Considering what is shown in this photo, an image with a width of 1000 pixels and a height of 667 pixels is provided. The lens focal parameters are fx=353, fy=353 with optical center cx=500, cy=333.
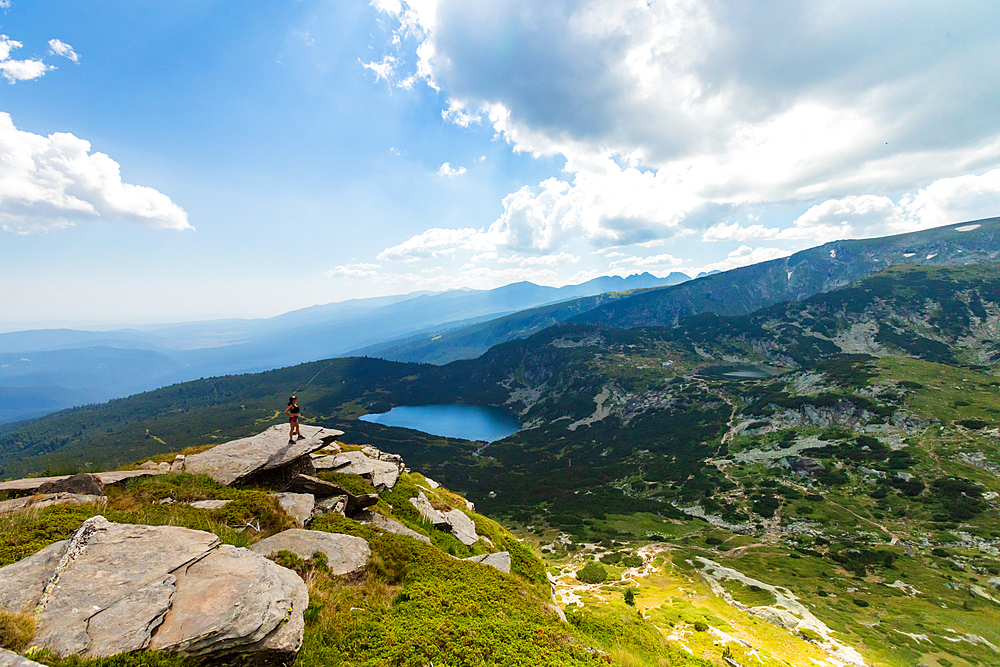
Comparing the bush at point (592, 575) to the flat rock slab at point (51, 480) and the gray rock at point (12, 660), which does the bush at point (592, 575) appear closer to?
the flat rock slab at point (51, 480)

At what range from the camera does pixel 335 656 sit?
9242mm

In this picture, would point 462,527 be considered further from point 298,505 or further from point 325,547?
point 325,547

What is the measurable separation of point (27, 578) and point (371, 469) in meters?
16.6

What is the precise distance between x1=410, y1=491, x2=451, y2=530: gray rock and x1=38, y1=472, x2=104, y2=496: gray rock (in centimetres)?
1444

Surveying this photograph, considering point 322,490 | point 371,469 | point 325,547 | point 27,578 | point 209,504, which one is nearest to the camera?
point 27,578

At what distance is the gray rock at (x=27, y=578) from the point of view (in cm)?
747

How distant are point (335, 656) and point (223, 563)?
425 centimetres

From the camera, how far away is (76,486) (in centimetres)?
1397

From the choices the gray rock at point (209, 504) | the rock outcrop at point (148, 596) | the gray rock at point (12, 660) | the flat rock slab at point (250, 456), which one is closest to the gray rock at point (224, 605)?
the rock outcrop at point (148, 596)

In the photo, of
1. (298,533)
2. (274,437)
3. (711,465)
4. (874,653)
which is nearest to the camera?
(298,533)

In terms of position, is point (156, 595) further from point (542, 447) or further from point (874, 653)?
point (542, 447)

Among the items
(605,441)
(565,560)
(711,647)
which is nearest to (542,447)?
(605,441)

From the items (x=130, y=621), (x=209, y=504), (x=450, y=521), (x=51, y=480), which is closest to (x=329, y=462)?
(x=209, y=504)

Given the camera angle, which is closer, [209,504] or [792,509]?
[209,504]
